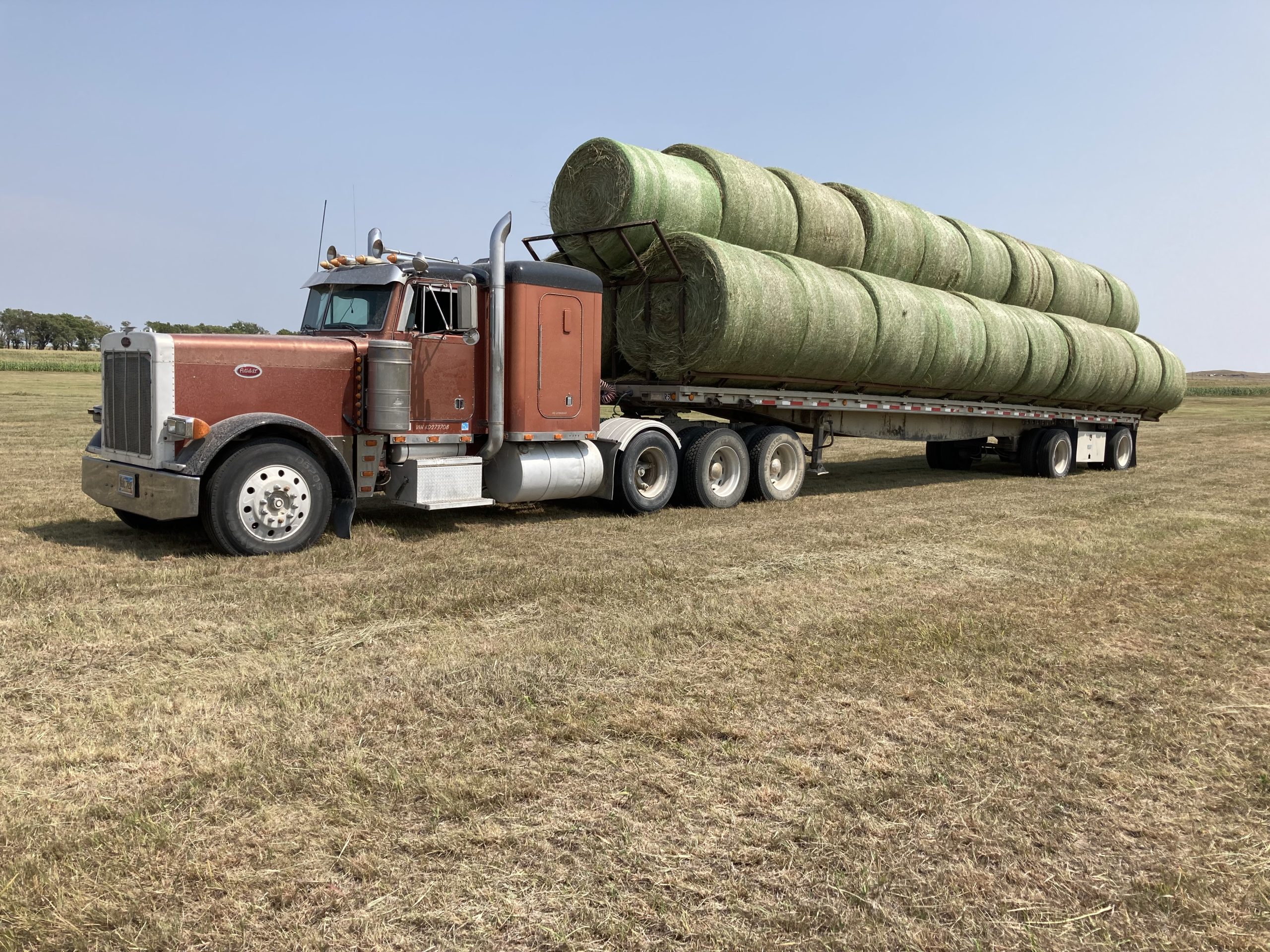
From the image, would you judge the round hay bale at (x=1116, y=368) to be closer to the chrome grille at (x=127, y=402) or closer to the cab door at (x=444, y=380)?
the cab door at (x=444, y=380)

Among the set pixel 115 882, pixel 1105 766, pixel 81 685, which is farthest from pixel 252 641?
pixel 1105 766

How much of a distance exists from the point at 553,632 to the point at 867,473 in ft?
39.9

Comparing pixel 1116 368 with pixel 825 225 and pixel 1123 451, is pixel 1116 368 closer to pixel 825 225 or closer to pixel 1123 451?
pixel 1123 451

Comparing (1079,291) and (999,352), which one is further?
(1079,291)

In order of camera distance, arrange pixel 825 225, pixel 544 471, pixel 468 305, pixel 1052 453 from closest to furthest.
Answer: pixel 468 305 < pixel 544 471 < pixel 825 225 < pixel 1052 453

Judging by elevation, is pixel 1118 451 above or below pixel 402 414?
below

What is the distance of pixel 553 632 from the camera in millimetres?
5398

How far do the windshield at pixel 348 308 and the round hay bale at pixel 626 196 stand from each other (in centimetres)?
321

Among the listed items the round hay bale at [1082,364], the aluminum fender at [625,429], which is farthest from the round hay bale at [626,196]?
the round hay bale at [1082,364]

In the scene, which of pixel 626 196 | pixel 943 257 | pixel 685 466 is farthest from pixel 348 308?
pixel 943 257

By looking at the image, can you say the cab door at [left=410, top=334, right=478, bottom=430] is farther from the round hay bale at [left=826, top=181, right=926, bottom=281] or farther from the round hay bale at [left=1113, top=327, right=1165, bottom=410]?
the round hay bale at [left=1113, top=327, right=1165, bottom=410]

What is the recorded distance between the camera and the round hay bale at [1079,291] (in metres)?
16.4

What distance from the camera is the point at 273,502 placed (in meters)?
7.46

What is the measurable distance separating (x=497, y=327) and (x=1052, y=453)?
11509 mm
